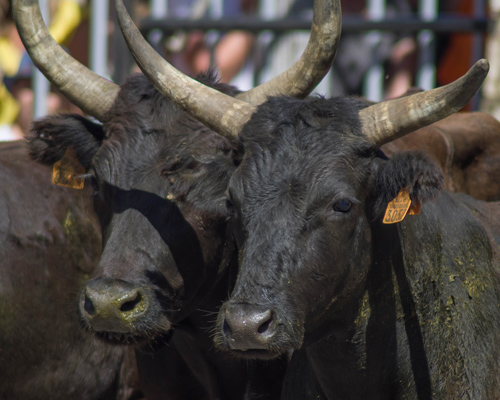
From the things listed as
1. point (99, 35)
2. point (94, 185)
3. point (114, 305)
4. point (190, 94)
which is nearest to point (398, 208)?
point (190, 94)

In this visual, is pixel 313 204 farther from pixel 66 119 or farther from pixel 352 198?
pixel 66 119

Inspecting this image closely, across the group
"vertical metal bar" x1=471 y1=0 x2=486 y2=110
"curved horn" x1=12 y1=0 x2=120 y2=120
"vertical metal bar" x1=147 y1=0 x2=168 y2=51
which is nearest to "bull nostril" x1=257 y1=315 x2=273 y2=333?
"curved horn" x1=12 y1=0 x2=120 y2=120

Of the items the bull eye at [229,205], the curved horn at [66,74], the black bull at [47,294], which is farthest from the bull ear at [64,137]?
the bull eye at [229,205]

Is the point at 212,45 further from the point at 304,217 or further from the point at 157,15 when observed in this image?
the point at 304,217

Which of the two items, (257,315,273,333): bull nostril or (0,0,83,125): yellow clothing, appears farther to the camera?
(0,0,83,125): yellow clothing

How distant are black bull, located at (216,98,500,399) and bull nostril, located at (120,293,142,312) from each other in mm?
550

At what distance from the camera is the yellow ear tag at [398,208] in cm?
328

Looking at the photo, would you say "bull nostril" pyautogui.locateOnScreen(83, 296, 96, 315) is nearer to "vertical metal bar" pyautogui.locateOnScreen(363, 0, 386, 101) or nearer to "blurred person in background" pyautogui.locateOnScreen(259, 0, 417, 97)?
"blurred person in background" pyautogui.locateOnScreen(259, 0, 417, 97)

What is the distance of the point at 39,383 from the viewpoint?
4688 millimetres

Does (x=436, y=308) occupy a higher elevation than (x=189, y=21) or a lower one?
lower

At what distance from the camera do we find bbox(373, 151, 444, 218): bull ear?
327cm

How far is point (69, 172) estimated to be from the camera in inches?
176

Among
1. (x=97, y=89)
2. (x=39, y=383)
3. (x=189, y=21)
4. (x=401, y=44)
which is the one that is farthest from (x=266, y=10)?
(x=39, y=383)

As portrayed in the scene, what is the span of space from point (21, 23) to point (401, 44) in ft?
13.8
